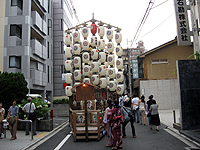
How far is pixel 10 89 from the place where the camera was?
13.4m

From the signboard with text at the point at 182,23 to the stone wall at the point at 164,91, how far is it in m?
13.8

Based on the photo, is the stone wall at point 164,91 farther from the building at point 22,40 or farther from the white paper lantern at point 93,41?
the building at point 22,40

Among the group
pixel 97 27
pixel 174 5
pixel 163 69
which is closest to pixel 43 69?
pixel 97 27

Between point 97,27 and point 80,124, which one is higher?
point 97,27

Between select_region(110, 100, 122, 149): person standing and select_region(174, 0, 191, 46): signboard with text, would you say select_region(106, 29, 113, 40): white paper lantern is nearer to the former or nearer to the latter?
select_region(174, 0, 191, 46): signboard with text

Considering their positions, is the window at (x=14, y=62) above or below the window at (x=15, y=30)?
below

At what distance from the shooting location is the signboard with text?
1163cm

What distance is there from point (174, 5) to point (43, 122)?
35.9 feet

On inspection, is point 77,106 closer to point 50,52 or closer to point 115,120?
point 115,120

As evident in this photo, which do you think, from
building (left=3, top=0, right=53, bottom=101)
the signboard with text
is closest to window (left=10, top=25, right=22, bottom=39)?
building (left=3, top=0, right=53, bottom=101)

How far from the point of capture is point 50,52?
2852cm

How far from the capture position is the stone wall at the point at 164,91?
24.4 m

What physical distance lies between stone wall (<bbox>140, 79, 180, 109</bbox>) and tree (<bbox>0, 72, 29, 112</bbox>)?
15.8 meters

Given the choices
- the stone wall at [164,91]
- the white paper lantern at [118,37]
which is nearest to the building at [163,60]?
the stone wall at [164,91]
